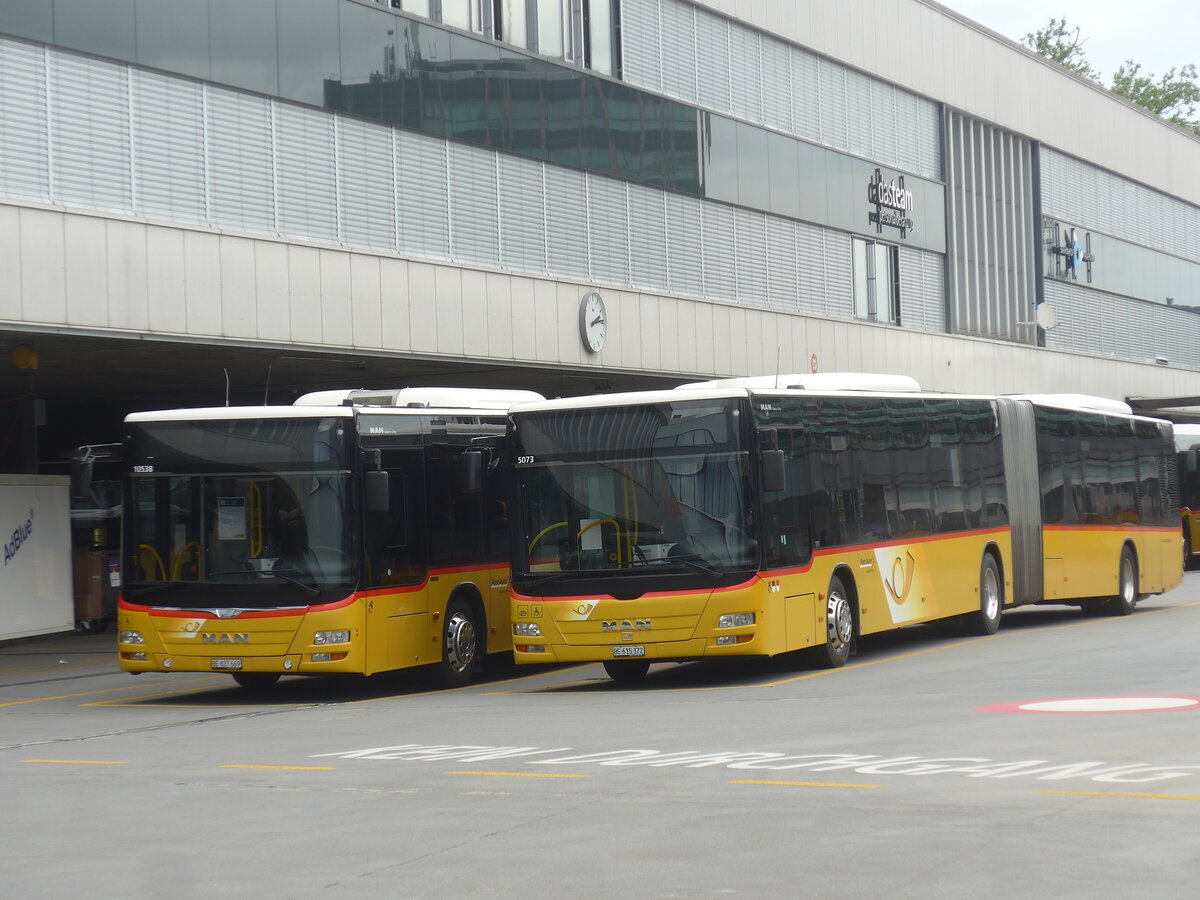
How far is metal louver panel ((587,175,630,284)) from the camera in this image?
105 feet

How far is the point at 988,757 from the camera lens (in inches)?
402

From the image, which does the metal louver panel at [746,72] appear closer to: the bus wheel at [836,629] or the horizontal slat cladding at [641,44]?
the horizontal slat cladding at [641,44]

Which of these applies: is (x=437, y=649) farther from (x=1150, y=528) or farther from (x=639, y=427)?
(x=1150, y=528)

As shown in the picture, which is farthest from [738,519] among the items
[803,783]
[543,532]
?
[803,783]

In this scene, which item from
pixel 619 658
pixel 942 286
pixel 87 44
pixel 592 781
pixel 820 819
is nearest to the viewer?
pixel 820 819

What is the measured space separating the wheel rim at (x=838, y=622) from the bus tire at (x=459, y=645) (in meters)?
3.74

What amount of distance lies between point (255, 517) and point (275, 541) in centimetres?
31

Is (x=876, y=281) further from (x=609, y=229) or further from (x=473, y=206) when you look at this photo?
(x=473, y=206)

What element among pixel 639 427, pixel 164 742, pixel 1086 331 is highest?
pixel 1086 331

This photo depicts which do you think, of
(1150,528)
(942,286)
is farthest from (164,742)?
(942,286)

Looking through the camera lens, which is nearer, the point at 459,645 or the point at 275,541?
the point at 275,541

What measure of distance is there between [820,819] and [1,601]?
21.0 metres

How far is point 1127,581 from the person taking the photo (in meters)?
26.1

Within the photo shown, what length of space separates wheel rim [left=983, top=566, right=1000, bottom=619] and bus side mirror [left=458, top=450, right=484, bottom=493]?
26.7ft
